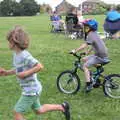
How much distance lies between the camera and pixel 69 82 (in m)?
8.80

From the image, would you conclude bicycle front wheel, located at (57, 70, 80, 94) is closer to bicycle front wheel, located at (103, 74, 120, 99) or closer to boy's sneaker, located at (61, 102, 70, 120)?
bicycle front wheel, located at (103, 74, 120, 99)

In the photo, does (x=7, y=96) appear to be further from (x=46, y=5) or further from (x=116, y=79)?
(x=46, y=5)

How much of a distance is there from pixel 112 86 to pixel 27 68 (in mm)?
2945

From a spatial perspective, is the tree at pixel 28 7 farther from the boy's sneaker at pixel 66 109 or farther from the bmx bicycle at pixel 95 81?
the boy's sneaker at pixel 66 109

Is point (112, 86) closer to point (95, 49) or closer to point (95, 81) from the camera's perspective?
point (95, 81)

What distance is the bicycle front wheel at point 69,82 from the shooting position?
872 cm

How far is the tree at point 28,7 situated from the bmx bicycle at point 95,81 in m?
50.5

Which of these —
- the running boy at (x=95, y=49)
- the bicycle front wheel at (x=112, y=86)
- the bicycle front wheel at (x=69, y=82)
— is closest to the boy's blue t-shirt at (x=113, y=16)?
the bicycle front wheel at (x=69, y=82)

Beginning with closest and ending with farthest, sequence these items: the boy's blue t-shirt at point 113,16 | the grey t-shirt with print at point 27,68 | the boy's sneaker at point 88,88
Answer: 1. the grey t-shirt with print at point 27,68
2. the boy's sneaker at point 88,88
3. the boy's blue t-shirt at point 113,16

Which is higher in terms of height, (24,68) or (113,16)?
(24,68)

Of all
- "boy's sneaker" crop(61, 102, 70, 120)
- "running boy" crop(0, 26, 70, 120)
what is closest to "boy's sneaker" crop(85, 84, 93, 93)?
"boy's sneaker" crop(61, 102, 70, 120)

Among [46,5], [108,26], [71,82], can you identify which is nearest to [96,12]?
[46,5]

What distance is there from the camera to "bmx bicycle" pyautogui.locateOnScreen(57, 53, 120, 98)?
27.4ft

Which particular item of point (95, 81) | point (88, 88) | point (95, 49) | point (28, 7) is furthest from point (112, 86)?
point (28, 7)
